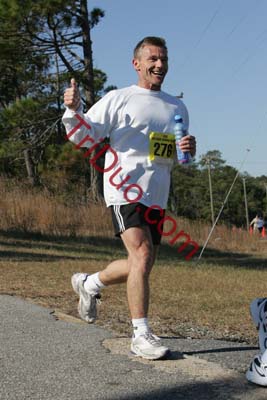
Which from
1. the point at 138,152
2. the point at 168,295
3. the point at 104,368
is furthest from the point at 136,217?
the point at 168,295

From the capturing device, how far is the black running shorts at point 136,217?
4.30 m

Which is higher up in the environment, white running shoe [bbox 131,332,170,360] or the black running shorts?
the black running shorts

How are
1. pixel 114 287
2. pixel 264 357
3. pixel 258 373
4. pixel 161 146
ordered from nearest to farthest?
pixel 258 373
pixel 264 357
pixel 161 146
pixel 114 287

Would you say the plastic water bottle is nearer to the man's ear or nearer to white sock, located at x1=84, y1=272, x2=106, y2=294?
the man's ear

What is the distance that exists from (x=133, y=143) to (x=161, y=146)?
0.59ft

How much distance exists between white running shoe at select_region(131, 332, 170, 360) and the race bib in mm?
1107

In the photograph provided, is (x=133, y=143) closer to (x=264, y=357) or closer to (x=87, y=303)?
(x=87, y=303)

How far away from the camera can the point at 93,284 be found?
15.8 ft

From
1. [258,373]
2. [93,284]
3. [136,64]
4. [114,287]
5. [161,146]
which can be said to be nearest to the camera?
[258,373]

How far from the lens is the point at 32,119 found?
996 inches

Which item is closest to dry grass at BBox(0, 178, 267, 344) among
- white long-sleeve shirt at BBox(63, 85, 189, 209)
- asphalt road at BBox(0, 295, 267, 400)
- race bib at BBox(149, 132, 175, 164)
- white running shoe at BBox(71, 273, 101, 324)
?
white running shoe at BBox(71, 273, 101, 324)

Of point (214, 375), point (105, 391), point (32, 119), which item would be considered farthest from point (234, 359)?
point (32, 119)

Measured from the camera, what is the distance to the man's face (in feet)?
14.8

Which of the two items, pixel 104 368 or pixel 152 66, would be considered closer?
pixel 104 368
